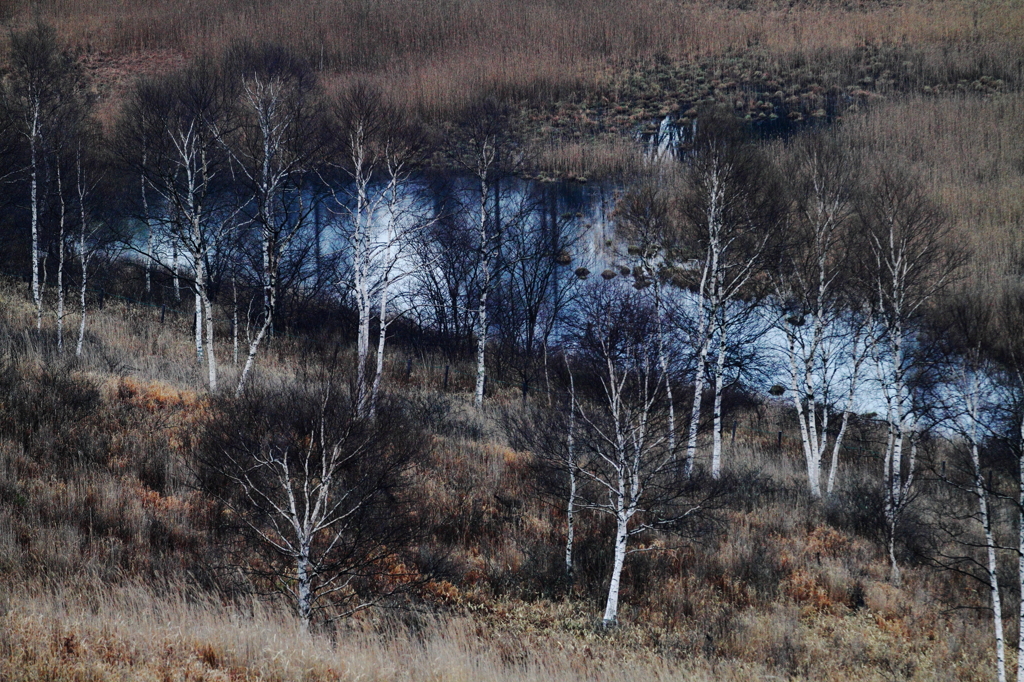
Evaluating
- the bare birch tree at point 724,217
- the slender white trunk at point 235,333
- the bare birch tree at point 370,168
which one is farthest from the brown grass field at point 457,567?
the bare birch tree at point 724,217

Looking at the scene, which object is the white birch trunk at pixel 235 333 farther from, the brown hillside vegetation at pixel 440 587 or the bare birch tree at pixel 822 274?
the bare birch tree at pixel 822 274

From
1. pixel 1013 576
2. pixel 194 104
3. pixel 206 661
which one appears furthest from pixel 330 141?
pixel 1013 576

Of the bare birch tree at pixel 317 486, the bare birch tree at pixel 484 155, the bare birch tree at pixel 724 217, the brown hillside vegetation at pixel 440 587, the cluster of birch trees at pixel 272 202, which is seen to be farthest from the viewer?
the bare birch tree at pixel 484 155

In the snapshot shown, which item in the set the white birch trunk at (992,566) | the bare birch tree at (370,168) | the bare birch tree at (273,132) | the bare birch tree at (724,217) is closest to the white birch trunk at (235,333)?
the bare birch tree at (273,132)

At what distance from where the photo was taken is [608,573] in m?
12.9

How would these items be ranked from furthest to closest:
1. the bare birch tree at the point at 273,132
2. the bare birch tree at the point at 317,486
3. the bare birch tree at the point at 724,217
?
the bare birch tree at the point at 273,132 < the bare birch tree at the point at 724,217 < the bare birch tree at the point at 317,486

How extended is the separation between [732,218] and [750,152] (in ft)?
9.65

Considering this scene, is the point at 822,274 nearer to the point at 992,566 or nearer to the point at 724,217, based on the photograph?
the point at 724,217

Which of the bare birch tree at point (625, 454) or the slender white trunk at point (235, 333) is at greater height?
the slender white trunk at point (235, 333)

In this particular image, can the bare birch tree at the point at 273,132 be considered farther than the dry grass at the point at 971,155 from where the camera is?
No

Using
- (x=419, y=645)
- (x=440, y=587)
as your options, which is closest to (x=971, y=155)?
(x=440, y=587)

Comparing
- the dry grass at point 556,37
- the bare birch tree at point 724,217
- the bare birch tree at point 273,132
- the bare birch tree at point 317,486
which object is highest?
the dry grass at point 556,37

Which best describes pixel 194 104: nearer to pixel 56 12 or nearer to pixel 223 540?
pixel 223 540

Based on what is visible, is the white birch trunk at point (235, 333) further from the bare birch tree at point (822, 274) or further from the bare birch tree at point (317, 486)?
the bare birch tree at point (822, 274)
